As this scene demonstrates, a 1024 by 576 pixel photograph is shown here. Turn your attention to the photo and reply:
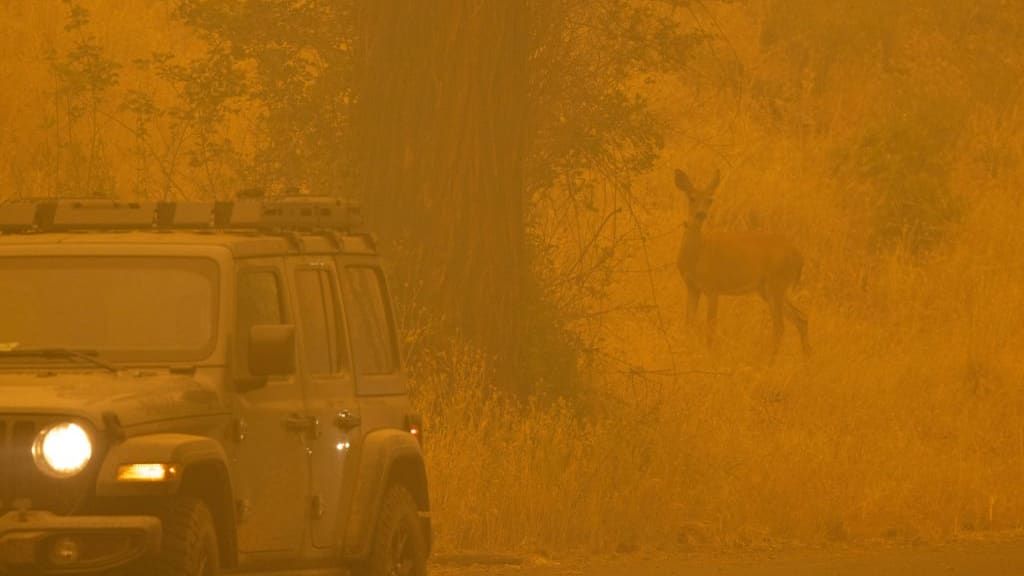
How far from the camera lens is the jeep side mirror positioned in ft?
26.8

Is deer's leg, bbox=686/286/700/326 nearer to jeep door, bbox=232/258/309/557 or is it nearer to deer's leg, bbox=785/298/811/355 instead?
deer's leg, bbox=785/298/811/355

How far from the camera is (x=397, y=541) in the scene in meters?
9.60

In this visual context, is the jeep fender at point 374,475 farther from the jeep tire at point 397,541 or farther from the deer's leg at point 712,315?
the deer's leg at point 712,315

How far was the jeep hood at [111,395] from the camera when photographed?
Answer: 7.50 m

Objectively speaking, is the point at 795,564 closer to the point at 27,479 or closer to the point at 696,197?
the point at 27,479

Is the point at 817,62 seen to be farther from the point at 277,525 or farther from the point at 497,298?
the point at 277,525

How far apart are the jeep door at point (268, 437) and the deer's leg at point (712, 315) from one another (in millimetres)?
13396

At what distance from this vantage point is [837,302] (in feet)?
85.8

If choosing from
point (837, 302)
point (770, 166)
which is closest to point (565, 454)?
point (837, 302)

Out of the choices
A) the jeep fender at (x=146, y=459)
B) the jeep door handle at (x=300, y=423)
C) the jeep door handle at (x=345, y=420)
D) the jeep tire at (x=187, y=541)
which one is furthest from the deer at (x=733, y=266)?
the jeep fender at (x=146, y=459)

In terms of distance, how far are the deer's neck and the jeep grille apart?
15.9m

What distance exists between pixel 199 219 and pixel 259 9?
772cm

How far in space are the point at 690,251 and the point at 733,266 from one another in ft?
2.04

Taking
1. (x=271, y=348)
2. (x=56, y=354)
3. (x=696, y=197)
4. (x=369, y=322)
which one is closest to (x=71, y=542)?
(x=56, y=354)
